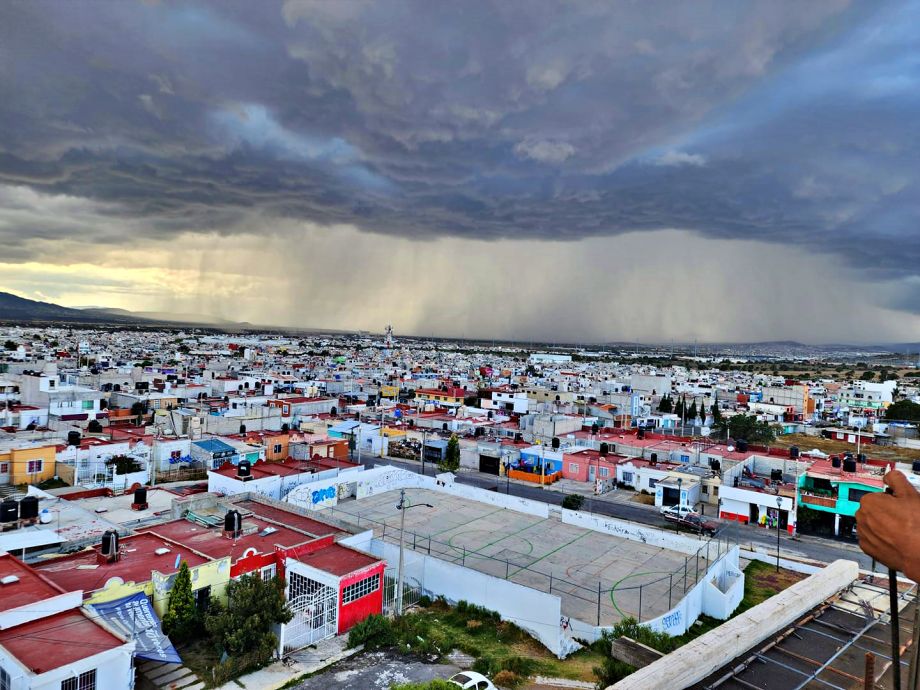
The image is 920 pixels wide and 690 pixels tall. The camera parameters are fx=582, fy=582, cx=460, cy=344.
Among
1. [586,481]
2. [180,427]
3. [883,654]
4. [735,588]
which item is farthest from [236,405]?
[883,654]

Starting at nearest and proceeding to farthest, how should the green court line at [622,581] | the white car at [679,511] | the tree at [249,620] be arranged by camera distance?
1. the tree at [249,620]
2. the green court line at [622,581]
3. the white car at [679,511]

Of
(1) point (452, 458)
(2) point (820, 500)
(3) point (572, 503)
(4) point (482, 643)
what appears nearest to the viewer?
(4) point (482, 643)

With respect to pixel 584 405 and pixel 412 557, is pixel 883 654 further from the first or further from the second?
pixel 584 405

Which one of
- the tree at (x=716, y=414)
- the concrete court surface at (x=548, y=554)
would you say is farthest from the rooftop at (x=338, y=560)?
the tree at (x=716, y=414)

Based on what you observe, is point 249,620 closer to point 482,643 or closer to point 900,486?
point 482,643

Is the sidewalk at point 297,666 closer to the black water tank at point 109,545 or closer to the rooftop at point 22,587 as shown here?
the rooftop at point 22,587

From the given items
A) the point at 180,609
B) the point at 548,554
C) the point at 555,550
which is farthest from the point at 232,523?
the point at 555,550
